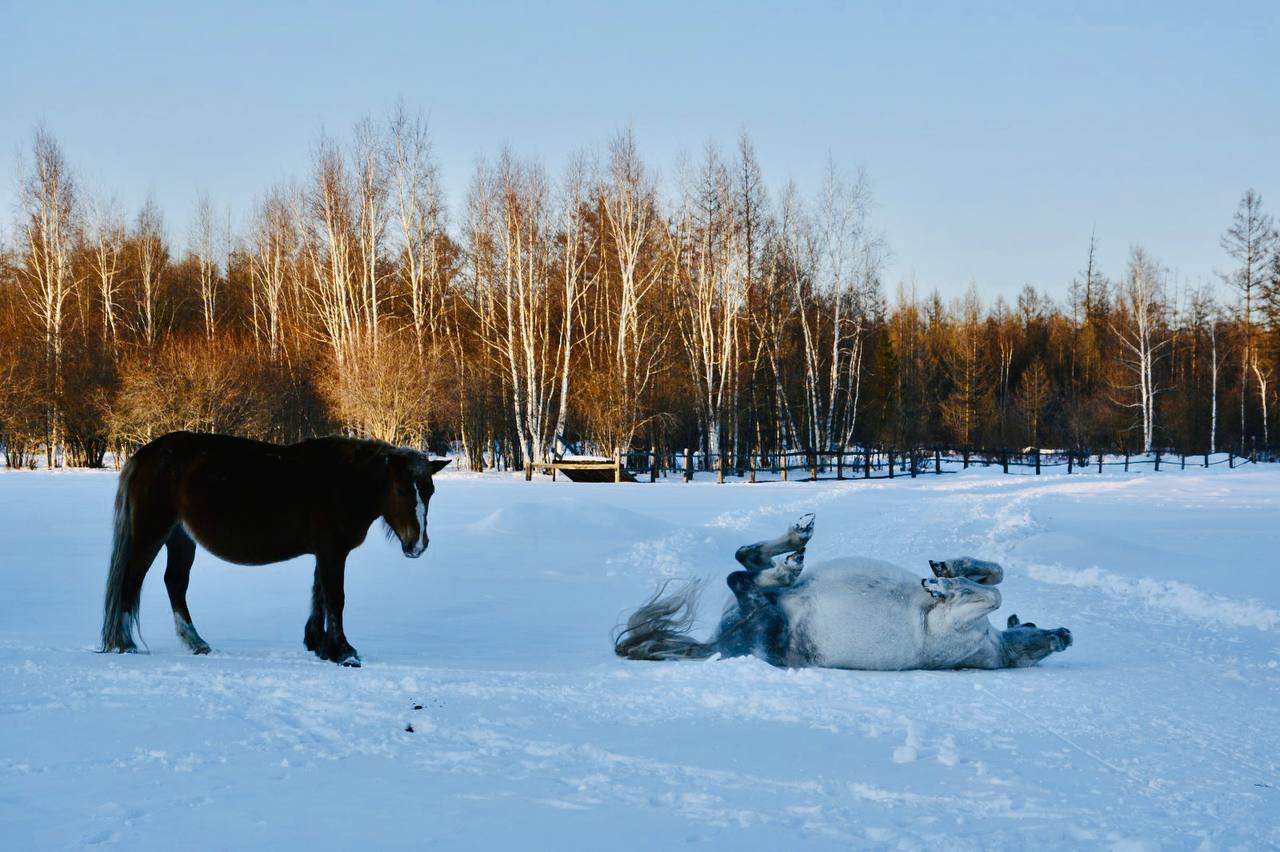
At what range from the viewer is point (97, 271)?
1742 inches

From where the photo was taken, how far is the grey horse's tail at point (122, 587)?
6.29m

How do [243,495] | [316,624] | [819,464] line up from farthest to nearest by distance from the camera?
[819,464] → [316,624] → [243,495]

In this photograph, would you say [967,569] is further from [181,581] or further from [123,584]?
[123,584]

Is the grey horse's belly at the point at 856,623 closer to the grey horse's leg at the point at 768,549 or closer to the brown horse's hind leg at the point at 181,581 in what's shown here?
the grey horse's leg at the point at 768,549

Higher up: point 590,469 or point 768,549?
point 768,549

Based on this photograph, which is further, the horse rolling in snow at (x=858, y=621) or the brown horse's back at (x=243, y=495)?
the brown horse's back at (x=243, y=495)

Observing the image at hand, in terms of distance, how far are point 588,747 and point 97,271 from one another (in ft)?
156

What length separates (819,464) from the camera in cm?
4047

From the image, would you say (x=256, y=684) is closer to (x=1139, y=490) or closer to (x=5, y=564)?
(x=5, y=564)

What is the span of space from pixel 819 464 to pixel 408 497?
1384 inches

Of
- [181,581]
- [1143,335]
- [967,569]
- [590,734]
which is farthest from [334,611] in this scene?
[1143,335]

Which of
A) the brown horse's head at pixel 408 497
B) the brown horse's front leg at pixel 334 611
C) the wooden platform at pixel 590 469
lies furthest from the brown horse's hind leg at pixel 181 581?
the wooden platform at pixel 590 469

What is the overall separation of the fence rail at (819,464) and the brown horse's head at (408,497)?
25404 millimetres

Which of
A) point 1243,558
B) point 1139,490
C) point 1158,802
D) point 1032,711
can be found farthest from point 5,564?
point 1139,490
